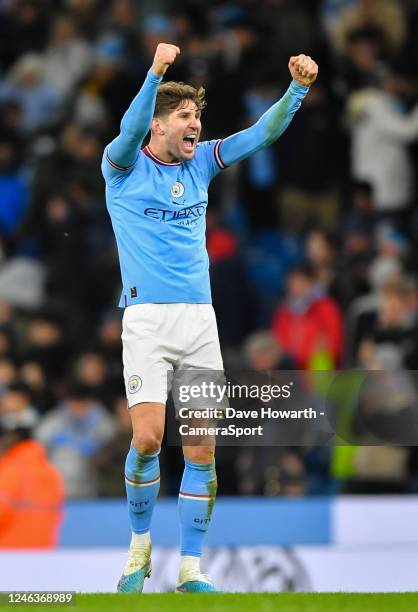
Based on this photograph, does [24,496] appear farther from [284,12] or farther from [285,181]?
[284,12]

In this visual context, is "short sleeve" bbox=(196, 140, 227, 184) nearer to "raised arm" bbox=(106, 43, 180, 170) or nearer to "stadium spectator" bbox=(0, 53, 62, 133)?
"raised arm" bbox=(106, 43, 180, 170)

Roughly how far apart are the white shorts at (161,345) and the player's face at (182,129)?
779mm

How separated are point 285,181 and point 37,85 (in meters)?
2.87

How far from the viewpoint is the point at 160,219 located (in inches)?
304

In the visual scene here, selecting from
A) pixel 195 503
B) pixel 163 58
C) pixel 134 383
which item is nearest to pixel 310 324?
pixel 195 503

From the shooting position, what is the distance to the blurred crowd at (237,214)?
12.2m

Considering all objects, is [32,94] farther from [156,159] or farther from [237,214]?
[156,159]

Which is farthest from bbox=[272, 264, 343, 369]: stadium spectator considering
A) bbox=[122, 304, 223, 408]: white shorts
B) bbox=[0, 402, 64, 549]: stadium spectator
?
bbox=[122, 304, 223, 408]: white shorts

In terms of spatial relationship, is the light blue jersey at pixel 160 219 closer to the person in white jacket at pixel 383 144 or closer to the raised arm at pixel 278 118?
the raised arm at pixel 278 118

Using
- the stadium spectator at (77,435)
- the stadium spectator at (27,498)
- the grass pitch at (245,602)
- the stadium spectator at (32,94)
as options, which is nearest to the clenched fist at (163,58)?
the grass pitch at (245,602)

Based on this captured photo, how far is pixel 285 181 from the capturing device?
14438 mm

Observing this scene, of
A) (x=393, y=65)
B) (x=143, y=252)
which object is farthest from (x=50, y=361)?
(x=143, y=252)

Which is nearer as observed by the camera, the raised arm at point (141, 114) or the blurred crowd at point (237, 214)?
the raised arm at point (141, 114)

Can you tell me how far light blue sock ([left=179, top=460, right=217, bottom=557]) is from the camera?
25.4ft
